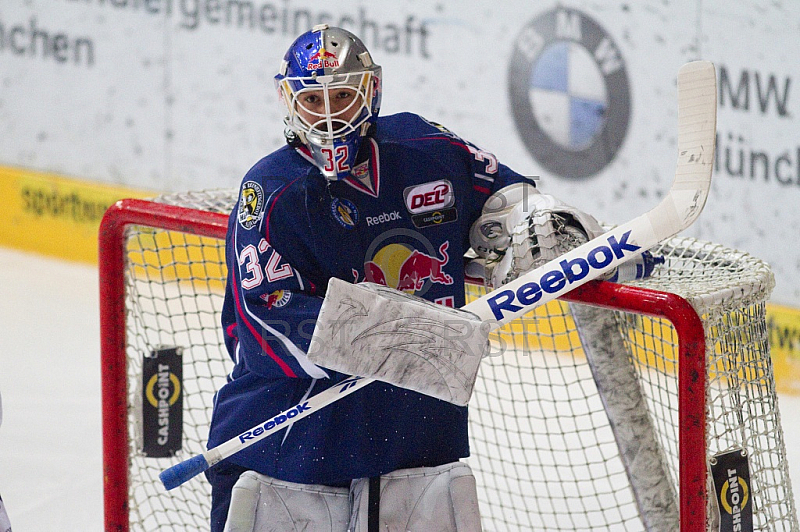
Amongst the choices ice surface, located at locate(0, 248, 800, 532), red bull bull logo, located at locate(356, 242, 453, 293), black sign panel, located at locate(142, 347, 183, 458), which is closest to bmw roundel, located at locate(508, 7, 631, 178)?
ice surface, located at locate(0, 248, 800, 532)

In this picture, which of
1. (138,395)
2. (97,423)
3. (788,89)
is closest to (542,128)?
(788,89)

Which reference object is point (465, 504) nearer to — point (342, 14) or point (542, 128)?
point (542, 128)

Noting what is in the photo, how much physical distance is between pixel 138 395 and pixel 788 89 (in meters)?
2.34

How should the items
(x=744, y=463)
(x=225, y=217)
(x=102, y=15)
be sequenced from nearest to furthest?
(x=744, y=463), (x=225, y=217), (x=102, y=15)

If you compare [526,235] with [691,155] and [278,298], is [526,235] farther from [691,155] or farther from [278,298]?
[278,298]

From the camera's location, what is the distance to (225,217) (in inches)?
97.5

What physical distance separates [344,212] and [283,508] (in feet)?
1.73

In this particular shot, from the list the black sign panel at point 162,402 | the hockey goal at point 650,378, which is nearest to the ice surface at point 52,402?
the hockey goal at point 650,378

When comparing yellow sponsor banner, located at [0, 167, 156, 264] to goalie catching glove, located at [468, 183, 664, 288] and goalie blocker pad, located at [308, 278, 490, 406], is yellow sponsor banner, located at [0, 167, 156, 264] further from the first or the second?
goalie blocker pad, located at [308, 278, 490, 406]

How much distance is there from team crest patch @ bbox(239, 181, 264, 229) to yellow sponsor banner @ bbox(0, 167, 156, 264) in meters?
3.61

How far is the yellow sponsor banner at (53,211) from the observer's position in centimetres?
559

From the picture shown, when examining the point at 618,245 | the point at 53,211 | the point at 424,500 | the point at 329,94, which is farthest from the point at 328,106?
the point at 53,211

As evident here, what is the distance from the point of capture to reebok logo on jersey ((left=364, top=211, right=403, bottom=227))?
197 centimetres

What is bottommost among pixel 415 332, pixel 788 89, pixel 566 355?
pixel 566 355
